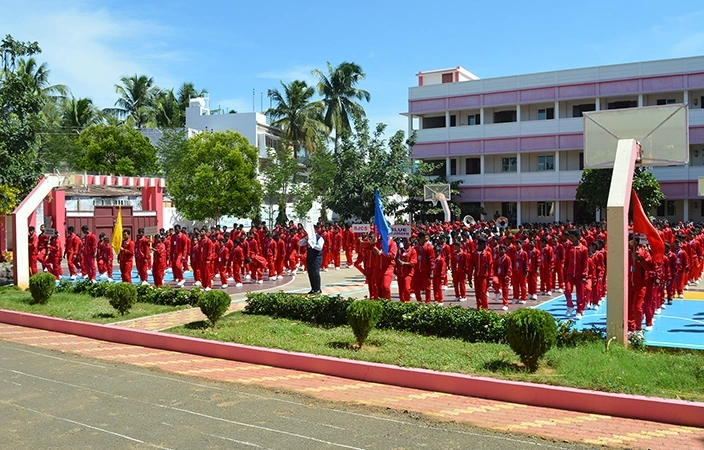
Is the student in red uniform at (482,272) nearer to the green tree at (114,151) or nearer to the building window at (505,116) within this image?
the green tree at (114,151)

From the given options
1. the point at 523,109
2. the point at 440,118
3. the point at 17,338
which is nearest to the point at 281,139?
the point at 440,118

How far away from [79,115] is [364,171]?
21400 millimetres

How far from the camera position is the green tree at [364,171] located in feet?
121

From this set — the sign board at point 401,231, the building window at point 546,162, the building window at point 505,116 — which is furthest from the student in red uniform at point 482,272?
the building window at point 505,116

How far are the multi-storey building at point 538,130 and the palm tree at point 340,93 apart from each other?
4.51 m

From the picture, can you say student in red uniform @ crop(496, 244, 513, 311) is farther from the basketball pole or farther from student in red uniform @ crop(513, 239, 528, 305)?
the basketball pole

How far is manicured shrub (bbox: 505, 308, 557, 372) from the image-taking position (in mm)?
8133

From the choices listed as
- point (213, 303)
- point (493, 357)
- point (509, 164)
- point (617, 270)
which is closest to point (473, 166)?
point (509, 164)

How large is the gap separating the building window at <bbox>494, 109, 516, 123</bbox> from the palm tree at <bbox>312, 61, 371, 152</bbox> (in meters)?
10.4

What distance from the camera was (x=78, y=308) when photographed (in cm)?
1426

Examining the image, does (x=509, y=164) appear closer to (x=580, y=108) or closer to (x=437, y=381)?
(x=580, y=108)

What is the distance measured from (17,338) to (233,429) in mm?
7746

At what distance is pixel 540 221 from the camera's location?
44250 millimetres

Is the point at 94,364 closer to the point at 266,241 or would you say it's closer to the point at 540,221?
the point at 266,241
